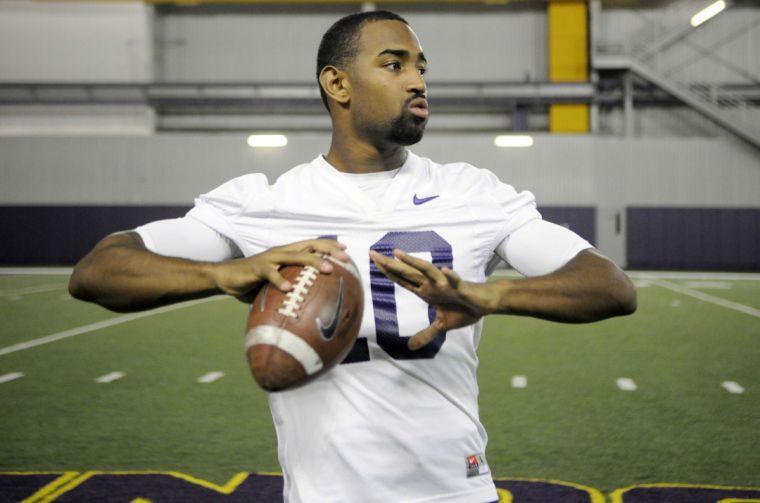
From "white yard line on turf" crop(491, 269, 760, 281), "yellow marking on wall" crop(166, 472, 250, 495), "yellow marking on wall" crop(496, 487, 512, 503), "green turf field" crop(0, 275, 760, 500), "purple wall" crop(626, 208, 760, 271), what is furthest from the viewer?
"purple wall" crop(626, 208, 760, 271)

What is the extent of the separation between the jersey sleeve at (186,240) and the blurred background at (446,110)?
52.0 ft

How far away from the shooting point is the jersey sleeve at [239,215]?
6.40 ft

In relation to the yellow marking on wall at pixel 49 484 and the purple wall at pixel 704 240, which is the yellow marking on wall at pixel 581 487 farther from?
the purple wall at pixel 704 240

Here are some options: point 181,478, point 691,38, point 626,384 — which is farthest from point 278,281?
point 691,38

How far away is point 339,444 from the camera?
1.76m

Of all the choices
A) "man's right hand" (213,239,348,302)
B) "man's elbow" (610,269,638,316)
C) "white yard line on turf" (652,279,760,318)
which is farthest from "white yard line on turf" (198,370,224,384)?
"white yard line on turf" (652,279,760,318)

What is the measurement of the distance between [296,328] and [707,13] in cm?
1850

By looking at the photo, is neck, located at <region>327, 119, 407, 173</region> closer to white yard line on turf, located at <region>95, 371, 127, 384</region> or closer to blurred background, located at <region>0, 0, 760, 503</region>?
white yard line on turf, located at <region>95, 371, 127, 384</region>

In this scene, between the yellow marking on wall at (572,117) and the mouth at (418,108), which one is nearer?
the mouth at (418,108)

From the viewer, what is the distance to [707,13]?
1741 cm

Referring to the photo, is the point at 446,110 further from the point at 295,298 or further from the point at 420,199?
the point at 295,298

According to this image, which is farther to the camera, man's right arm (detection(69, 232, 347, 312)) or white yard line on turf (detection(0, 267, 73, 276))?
white yard line on turf (detection(0, 267, 73, 276))

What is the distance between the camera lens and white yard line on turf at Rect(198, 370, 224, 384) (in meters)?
5.55

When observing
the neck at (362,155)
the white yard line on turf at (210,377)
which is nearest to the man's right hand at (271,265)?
the neck at (362,155)
